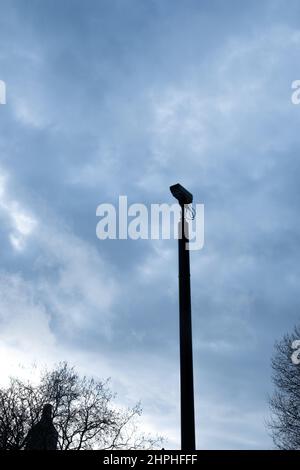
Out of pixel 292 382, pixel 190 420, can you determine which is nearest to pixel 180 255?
pixel 190 420

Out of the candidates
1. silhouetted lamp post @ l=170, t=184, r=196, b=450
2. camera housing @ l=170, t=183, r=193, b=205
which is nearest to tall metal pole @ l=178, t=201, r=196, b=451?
silhouetted lamp post @ l=170, t=184, r=196, b=450

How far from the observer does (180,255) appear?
7227mm

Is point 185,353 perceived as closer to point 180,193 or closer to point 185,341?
point 185,341

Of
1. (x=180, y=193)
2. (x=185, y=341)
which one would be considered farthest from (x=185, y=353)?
(x=180, y=193)

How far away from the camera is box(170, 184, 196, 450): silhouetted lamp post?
228 inches

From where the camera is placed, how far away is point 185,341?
6.36 m

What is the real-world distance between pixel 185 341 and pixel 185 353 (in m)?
0.17

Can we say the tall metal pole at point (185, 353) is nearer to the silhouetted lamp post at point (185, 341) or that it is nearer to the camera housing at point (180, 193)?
the silhouetted lamp post at point (185, 341)

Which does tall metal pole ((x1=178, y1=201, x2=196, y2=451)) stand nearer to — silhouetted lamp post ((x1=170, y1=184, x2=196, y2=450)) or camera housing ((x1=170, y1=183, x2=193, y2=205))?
silhouetted lamp post ((x1=170, y1=184, x2=196, y2=450))

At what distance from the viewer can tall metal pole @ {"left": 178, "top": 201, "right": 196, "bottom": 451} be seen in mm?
5770

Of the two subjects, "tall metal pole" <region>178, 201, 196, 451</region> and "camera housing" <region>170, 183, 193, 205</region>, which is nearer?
"tall metal pole" <region>178, 201, 196, 451</region>

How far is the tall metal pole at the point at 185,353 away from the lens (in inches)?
227

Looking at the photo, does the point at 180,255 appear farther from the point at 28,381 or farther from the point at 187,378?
the point at 28,381

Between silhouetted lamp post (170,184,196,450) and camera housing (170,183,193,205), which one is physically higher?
camera housing (170,183,193,205)
